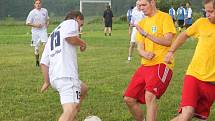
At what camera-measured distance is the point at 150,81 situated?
22.8 feet

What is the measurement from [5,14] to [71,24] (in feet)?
197

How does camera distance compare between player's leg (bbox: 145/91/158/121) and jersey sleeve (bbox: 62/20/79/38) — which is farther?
player's leg (bbox: 145/91/158/121)

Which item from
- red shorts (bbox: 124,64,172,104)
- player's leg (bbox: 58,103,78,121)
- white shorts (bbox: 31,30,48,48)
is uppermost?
red shorts (bbox: 124,64,172,104)

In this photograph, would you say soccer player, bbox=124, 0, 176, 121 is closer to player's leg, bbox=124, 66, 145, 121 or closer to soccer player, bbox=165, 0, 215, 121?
player's leg, bbox=124, 66, 145, 121

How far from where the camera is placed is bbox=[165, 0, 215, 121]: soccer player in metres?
6.10

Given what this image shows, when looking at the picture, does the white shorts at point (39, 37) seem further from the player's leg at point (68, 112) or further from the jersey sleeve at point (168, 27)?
the player's leg at point (68, 112)

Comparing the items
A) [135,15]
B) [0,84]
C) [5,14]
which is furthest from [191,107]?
[5,14]

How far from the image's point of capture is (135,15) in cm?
1645

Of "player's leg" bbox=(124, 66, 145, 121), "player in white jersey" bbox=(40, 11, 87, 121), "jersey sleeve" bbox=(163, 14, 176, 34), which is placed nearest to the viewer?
"player in white jersey" bbox=(40, 11, 87, 121)

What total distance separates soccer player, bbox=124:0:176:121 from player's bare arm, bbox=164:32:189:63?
38 centimetres

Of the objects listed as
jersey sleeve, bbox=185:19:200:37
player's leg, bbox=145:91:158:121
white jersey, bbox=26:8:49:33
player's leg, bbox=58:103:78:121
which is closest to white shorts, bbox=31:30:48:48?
white jersey, bbox=26:8:49:33

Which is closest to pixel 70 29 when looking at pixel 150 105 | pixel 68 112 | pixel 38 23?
pixel 68 112

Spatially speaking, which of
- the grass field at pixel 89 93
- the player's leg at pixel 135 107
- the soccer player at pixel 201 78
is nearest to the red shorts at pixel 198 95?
the soccer player at pixel 201 78

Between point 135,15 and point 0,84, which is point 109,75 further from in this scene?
point 135,15
